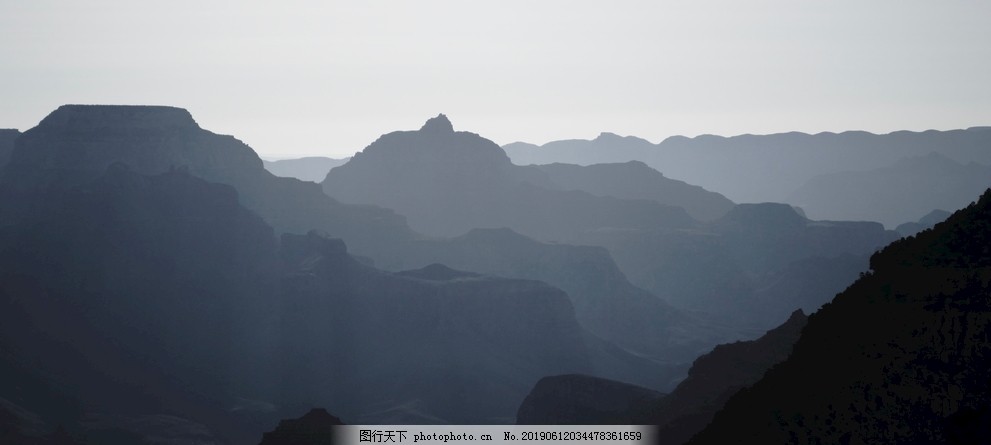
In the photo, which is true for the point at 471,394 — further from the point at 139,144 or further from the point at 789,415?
the point at 789,415

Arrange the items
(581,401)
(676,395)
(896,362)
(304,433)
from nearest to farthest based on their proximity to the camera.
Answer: (896,362) → (304,433) → (676,395) → (581,401)

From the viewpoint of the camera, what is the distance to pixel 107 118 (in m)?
164

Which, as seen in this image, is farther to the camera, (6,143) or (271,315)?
(6,143)

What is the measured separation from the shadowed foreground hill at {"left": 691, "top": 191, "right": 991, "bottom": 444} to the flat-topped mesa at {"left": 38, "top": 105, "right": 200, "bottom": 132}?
152 metres

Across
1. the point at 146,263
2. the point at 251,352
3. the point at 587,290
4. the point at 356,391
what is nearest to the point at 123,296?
the point at 146,263

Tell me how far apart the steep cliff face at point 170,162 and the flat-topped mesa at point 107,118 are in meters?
0.17

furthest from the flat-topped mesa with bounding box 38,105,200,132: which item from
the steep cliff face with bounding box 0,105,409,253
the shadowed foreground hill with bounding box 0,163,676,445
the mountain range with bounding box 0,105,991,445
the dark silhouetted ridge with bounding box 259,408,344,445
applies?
the dark silhouetted ridge with bounding box 259,408,344,445

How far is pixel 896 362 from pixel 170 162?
15708 centimetres

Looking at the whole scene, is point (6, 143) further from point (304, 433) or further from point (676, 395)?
point (676, 395)

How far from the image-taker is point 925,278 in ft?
94.8

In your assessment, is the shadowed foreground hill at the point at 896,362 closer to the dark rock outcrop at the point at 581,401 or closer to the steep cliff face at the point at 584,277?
the dark rock outcrop at the point at 581,401

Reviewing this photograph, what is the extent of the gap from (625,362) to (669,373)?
684 cm

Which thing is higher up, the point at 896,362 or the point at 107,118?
the point at 107,118

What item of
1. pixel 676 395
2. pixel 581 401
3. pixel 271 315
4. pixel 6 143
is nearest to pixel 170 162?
pixel 6 143
